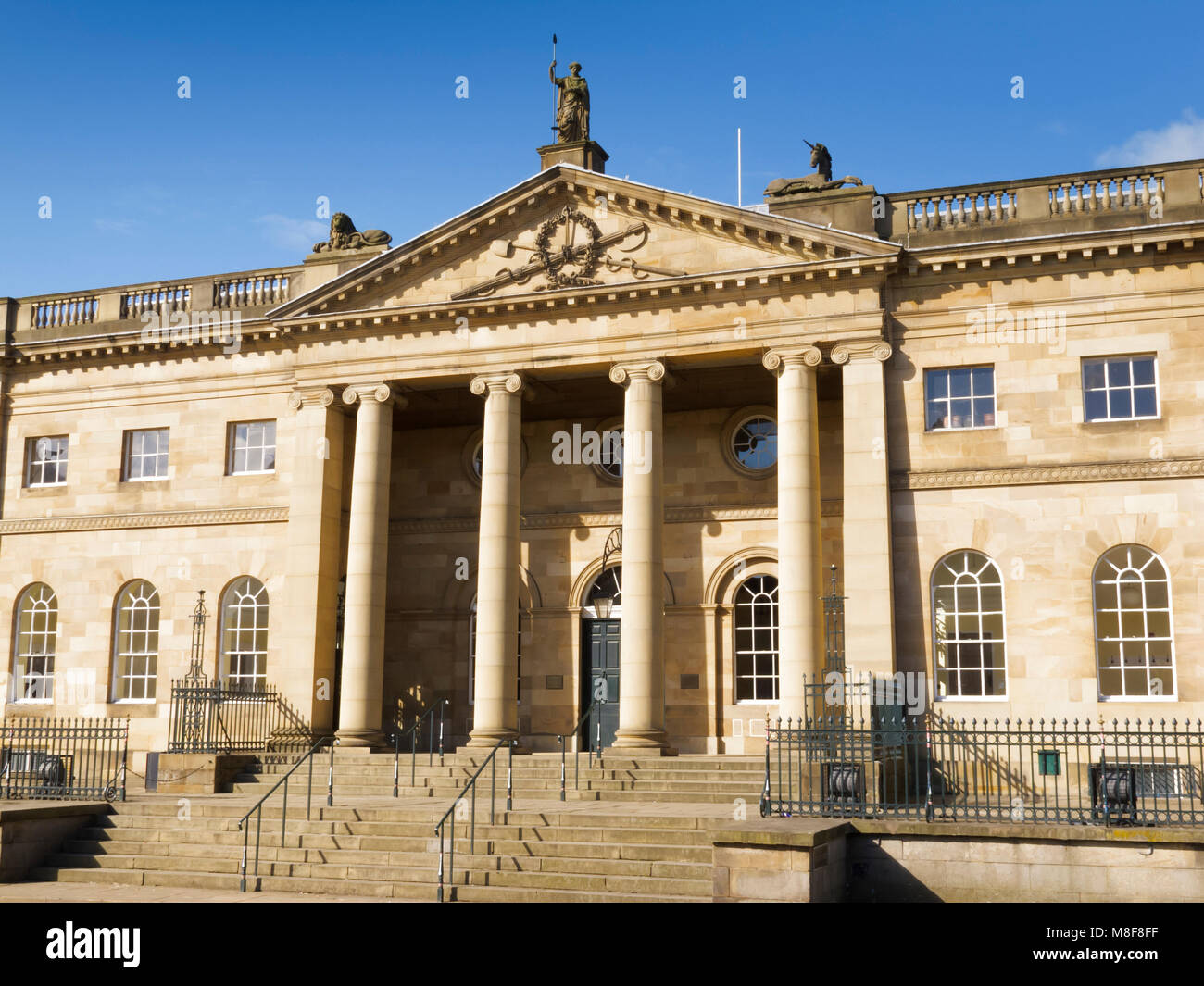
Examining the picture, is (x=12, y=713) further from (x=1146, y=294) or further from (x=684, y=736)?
(x=1146, y=294)

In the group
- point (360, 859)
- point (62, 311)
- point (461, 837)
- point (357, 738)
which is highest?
point (62, 311)

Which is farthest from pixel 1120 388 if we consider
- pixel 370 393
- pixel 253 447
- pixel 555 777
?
pixel 253 447

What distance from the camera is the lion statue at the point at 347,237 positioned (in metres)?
27.7

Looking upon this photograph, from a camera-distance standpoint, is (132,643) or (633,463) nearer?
(633,463)

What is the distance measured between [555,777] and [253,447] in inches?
446

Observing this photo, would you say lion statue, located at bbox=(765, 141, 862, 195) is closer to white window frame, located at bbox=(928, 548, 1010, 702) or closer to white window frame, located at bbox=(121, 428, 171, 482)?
white window frame, located at bbox=(928, 548, 1010, 702)

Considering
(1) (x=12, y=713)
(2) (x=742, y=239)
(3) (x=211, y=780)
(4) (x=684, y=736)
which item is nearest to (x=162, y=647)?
(1) (x=12, y=713)

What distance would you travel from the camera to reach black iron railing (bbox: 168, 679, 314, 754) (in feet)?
80.3

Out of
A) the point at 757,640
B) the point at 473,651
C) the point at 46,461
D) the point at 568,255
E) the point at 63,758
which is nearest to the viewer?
the point at 568,255

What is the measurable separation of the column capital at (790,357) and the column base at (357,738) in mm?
10633

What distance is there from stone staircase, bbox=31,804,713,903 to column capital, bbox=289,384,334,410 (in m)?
9.79

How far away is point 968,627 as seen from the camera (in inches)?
898

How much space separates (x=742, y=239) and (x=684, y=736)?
398 inches

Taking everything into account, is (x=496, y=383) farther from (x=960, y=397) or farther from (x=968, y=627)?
(x=968, y=627)
